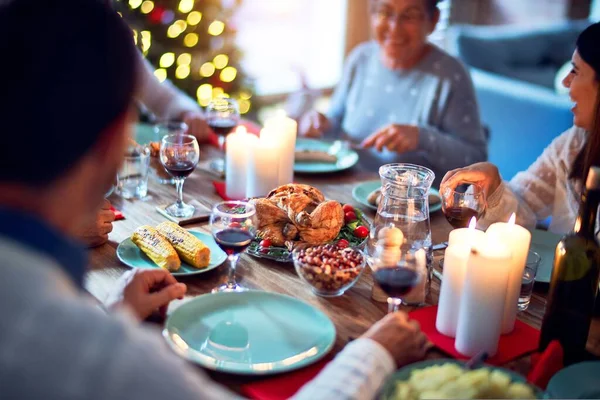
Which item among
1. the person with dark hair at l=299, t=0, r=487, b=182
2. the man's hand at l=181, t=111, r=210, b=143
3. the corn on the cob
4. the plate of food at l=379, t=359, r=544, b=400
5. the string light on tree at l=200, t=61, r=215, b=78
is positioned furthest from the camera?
the string light on tree at l=200, t=61, r=215, b=78

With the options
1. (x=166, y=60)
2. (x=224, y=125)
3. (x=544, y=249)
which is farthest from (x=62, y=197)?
(x=166, y=60)

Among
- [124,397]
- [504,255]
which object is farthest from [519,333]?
[124,397]

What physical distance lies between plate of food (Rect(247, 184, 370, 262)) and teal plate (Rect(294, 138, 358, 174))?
54cm

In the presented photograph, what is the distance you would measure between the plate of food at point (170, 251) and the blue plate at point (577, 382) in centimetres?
73

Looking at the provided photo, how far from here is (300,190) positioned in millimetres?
1692

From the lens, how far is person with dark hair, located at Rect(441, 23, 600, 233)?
5.72 ft

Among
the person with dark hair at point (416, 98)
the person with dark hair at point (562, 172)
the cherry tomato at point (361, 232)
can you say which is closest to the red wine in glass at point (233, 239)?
the cherry tomato at point (361, 232)

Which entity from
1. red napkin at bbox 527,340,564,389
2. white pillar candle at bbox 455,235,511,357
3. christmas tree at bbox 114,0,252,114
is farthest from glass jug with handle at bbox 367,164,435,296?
christmas tree at bbox 114,0,252,114

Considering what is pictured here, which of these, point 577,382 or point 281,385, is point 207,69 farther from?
point 577,382

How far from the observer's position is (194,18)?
3836 mm

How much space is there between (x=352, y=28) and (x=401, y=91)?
3.21 m

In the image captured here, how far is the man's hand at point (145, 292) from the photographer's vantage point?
1.29 meters

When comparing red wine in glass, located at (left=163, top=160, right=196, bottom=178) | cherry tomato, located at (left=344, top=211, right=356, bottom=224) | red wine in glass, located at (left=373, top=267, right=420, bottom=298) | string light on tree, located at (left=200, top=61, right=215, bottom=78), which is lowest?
string light on tree, located at (left=200, top=61, right=215, bottom=78)

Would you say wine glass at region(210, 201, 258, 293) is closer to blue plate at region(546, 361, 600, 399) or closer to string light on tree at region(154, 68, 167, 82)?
blue plate at region(546, 361, 600, 399)
